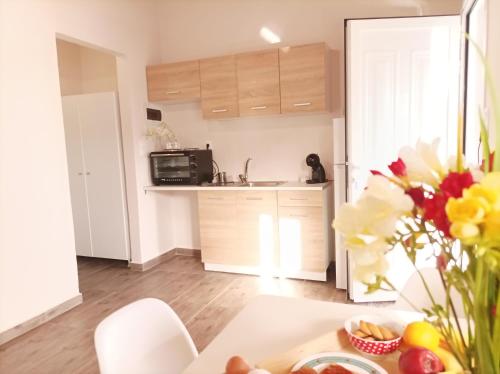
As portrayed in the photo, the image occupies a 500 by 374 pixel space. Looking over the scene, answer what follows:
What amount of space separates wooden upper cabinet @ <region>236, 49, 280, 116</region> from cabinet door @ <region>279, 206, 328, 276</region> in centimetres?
101

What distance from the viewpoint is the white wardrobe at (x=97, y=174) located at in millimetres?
3945

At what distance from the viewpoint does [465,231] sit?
42cm

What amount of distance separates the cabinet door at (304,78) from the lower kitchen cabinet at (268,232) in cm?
82

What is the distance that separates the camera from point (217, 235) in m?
3.80

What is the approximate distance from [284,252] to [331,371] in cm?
272

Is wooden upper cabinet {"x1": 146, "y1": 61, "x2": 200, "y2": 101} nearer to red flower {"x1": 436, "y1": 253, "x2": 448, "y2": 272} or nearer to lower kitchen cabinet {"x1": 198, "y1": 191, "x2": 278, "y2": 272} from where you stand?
lower kitchen cabinet {"x1": 198, "y1": 191, "x2": 278, "y2": 272}

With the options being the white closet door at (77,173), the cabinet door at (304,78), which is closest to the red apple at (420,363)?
the cabinet door at (304,78)

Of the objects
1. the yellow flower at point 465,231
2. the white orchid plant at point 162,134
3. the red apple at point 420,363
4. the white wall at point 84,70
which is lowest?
the red apple at point 420,363

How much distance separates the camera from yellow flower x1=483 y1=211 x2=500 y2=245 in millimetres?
425

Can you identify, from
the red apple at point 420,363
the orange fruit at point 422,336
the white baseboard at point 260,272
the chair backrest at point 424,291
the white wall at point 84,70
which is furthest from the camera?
the white wall at point 84,70

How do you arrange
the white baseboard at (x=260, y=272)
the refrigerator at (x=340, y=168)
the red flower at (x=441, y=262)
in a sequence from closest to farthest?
1. the red flower at (x=441, y=262)
2. the refrigerator at (x=340, y=168)
3. the white baseboard at (x=260, y=272)

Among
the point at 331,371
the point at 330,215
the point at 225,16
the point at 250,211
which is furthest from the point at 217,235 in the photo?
the point at 331,371

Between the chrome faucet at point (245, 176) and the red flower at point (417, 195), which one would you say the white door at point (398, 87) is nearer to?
the chrome faucet at point (245, 176)

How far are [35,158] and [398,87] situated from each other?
9.21ft
